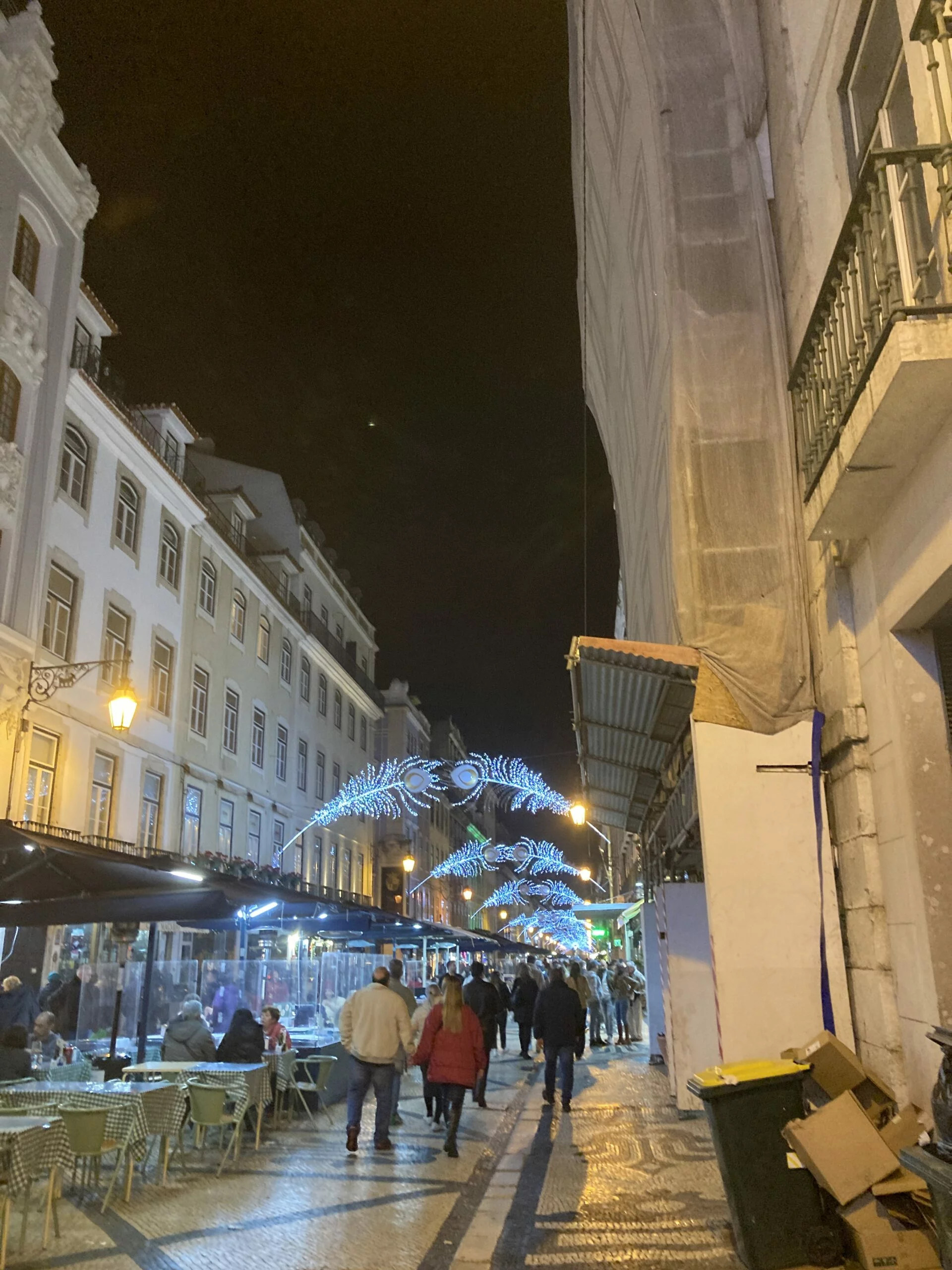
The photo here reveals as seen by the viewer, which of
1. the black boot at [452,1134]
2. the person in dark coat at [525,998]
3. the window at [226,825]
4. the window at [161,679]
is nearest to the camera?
the black boot at [452,1134]

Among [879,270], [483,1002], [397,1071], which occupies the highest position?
[879,270]

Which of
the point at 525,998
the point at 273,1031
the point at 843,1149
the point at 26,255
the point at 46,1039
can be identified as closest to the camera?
the point at 843,1149

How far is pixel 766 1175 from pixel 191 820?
70.2ft

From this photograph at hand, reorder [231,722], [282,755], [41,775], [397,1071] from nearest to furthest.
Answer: [397,1071], [41,775], [231,722], [282,755]

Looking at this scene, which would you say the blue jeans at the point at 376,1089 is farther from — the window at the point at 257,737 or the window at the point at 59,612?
the window at the point at 257,737

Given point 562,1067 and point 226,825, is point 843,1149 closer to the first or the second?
point 562,1067

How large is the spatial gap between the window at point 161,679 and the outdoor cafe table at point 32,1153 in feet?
56.1

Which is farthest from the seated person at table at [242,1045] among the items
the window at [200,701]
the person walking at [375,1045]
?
the window at [200,701]

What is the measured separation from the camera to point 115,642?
21.9 metres

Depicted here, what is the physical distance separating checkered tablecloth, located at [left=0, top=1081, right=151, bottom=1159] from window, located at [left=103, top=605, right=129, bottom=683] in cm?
1338

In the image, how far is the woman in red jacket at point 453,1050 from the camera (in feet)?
33.2

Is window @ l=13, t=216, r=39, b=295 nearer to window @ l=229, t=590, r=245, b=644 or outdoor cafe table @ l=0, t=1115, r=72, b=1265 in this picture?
window @ l=229, t=590, r=245, b=644

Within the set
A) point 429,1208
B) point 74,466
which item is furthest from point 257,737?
point 429,1208

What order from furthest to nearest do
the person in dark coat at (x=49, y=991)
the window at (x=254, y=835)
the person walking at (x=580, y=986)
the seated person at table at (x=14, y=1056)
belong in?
the window at (x=254, y=835) < the person walking at (x=580, y=986) < the person in dark coat at (x=49, y=991) < the seated person at table at (x=14, y=1056)
